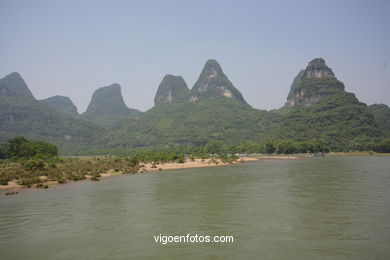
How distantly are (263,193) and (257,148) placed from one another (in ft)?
342

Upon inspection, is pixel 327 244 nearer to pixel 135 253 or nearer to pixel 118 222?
pixel 135 253

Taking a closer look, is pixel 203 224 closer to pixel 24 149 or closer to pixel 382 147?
pixel 24 149

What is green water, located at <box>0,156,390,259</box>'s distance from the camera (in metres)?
11.3

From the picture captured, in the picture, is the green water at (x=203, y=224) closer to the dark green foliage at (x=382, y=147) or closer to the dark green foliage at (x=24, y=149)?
the dark green foliage at (x=24, y=149)

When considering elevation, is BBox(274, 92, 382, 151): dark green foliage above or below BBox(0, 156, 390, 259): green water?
above

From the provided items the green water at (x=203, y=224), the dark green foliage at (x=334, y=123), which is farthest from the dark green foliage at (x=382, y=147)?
the green water at (x=203, y=224)

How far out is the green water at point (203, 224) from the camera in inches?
446

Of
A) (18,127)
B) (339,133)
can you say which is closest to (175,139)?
(339,133)

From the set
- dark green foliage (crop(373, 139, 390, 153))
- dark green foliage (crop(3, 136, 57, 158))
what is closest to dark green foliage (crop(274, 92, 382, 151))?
dark green foliage (crop(373, 139, 390, 153))

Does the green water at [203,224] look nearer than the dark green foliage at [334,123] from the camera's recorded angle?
Yes

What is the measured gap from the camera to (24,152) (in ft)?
224

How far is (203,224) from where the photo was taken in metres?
15.0

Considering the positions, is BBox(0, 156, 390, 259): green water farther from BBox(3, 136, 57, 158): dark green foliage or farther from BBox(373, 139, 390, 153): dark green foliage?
BBox(373, 139, 390, 153): dark green foliage

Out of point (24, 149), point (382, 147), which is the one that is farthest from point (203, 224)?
point (382, 147)
